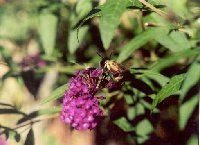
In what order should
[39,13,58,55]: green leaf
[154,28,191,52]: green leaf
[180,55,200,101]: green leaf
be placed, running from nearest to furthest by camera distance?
1. [180,55,200,101]: green leaf
2. [154,28,191,52]: green leaf
3. [39,13,58,55]: green leaf

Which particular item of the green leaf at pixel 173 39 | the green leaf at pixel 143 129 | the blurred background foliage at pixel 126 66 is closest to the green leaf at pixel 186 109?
the blurred background foliage at pixel 126 66

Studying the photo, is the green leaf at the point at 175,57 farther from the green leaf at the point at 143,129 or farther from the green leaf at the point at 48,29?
the green leaf at the point at 48,29

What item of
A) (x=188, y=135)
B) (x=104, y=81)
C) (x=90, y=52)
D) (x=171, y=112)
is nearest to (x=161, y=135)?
(x=171, y=112)

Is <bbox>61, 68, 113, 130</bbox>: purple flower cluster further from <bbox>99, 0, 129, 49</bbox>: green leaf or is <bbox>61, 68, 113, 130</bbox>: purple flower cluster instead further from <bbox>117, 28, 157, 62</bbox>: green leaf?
<bbox>117, 28, 157, 62</bbox>: green leaf

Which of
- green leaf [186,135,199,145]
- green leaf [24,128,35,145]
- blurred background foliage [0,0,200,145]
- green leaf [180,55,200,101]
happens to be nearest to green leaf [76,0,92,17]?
blurred background foliage [0,0,200,145]

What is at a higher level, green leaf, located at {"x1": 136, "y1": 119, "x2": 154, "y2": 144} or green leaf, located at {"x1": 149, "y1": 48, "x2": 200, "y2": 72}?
green leaf, located at {"x1": 149, "y1": 48, "x2": 200, "y2": 72}

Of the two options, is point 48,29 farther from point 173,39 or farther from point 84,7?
point 173,39

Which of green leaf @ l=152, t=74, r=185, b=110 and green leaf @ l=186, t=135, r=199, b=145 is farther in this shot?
green leaf @ l=186, t=135, r=199, b=145
